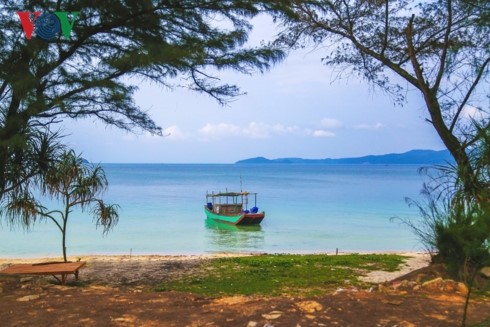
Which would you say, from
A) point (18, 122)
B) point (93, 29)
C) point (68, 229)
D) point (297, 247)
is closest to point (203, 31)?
point (93, 29)

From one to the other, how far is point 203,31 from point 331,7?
7.29 feet

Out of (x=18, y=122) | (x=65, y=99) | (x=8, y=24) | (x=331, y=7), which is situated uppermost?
(x=331, y=7)

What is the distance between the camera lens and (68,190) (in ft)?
23.8

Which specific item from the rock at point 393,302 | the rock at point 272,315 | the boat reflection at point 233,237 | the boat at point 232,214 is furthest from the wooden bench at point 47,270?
the boat at point 232,214

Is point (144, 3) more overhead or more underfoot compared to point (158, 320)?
more overhead

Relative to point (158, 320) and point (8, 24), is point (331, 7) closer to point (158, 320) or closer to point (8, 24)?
point (8, 24)

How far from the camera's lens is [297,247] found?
1900 centimetres

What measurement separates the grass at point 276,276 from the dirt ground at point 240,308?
1.91m

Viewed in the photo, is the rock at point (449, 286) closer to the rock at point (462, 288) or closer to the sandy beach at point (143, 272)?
the rock at point (462, 288)

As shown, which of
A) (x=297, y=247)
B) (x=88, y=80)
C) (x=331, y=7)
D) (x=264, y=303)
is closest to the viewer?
(x=264, y=303)

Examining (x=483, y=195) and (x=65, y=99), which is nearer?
(x=483, y=195)

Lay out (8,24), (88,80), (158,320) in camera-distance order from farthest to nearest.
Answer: (88,80), (8,24), (158,320)

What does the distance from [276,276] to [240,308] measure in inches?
161

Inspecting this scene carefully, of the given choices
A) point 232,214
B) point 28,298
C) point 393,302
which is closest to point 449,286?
point 393,302
